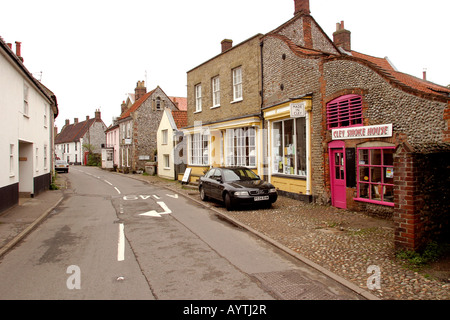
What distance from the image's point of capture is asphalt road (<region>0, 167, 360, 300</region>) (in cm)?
490

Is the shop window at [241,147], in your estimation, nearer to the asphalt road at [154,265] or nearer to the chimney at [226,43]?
the chimney at [226,43]

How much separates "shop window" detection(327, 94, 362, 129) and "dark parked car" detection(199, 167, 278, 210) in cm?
325

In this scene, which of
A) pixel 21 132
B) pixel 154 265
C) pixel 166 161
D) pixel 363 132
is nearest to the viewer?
pixel 154 265

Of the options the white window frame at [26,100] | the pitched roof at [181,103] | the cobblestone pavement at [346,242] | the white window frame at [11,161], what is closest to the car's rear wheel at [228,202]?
the cobblestone pavement at [346,242]

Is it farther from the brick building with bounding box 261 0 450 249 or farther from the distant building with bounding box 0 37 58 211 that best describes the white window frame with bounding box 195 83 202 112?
the distant building with bounding box 0 37 58 211

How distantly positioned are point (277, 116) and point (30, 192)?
12946 mm

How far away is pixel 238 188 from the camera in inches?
474

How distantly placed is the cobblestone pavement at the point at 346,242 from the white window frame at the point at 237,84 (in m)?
8.08

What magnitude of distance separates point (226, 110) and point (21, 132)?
10.4 m

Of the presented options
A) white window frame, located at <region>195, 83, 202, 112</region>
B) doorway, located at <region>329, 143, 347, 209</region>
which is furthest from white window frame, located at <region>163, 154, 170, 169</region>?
doorway, located at <region>329, 143, 347, 209</region>

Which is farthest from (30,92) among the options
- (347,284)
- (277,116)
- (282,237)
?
(347,284)

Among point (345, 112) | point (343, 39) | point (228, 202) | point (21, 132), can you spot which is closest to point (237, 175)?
point (228, 202)

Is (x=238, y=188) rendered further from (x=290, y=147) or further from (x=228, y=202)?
(x=290, y=147)

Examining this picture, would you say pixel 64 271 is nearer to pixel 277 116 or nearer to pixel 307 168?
pixel 307 168
